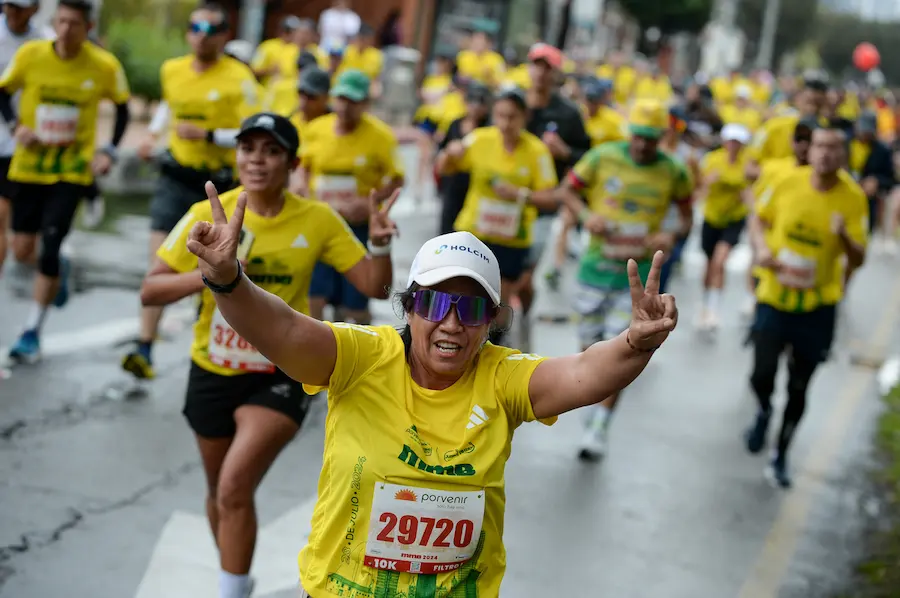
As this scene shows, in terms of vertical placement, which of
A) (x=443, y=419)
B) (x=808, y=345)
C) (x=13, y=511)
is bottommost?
Result: (x=13, y=511)

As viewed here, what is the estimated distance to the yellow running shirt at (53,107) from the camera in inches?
328

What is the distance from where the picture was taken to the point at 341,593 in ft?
11.3

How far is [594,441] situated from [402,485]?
187 inches

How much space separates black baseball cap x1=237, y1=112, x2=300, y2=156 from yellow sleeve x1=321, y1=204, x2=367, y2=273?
1.07 ft

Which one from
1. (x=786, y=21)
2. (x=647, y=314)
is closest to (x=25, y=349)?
(x=647, y=314)

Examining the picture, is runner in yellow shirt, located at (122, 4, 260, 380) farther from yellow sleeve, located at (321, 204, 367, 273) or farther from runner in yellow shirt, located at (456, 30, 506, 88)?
runner in yellow shirt, located at (456, 30, 506, 88)

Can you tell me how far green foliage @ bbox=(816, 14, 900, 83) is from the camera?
4353 inches

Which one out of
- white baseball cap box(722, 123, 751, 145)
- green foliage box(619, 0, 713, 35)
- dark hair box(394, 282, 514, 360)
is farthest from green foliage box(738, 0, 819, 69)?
dark hair box(394, 282, 514, 360)

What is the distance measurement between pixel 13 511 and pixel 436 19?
28.9m

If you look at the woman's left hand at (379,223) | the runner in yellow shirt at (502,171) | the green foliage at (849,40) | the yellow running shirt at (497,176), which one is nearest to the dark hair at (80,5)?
the runner in yellow shirt at (502,171)

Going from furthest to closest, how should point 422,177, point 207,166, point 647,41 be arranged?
point 647,41 < point 422,177 < point 207,166

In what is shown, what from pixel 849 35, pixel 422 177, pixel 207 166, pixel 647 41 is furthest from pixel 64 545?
pixel 849 35

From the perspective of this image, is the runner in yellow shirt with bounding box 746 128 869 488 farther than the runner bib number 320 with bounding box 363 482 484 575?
Yes

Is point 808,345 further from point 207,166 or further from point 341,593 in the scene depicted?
point 341,593
